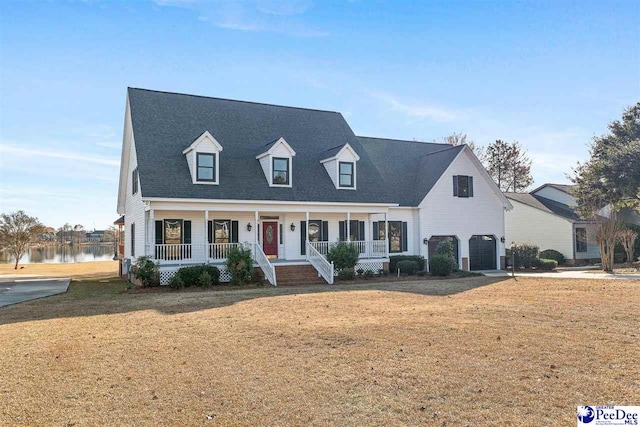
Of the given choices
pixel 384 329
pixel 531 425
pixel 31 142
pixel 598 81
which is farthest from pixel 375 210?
pixel 531 425

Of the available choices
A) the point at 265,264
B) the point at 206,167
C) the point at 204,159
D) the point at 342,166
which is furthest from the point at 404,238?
the point at 204,159

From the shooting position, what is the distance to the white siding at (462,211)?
1093 inches

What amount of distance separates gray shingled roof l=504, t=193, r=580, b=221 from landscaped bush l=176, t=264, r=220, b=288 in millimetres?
25785

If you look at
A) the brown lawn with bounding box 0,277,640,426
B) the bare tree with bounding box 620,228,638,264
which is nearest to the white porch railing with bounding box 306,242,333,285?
the brown lawn with bounding box 0,277,640,426

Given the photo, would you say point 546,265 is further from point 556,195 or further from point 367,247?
point 556,195

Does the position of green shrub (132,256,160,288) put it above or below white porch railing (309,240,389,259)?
below

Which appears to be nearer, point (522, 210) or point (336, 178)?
point (336, 178)

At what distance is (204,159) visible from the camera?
22156 mm

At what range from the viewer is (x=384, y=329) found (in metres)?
9.75

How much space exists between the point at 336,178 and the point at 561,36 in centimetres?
1264

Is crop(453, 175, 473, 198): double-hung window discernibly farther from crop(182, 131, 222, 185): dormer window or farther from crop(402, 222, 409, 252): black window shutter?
crop(182, 131, 222, 185): dormer window

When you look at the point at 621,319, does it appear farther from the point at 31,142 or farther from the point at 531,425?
the point at 31,142

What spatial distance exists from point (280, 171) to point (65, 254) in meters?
55.3

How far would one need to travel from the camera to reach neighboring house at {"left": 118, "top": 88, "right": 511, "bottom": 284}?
21781 mm
